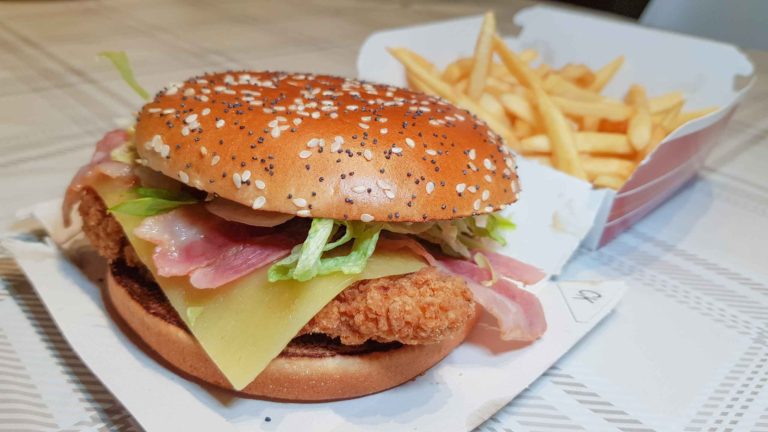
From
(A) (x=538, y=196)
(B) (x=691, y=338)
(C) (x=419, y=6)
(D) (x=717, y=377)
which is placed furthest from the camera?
(C) (x=419, y=6)

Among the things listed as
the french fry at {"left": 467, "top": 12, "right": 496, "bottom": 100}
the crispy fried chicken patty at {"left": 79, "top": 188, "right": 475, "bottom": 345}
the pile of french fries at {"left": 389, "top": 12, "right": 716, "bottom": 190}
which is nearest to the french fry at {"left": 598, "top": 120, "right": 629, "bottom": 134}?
the pile of french fries at {"left": 389, "top": 12, "right": 716, "bottom": 190}

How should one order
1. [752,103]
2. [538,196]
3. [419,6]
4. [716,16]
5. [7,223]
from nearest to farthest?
[7,223]
[538,196]
[752,103]
[716,16]
[419,6]

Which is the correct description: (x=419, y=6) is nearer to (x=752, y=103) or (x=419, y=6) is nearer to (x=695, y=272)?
(x=752, y=103)

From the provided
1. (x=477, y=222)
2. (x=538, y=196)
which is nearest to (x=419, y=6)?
(x=538, y=196)

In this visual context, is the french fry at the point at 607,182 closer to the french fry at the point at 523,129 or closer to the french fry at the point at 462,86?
the french fry at the point at 523,129

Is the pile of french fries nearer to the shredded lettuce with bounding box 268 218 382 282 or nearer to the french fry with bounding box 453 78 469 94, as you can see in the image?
the french fry with bounding box 453 78 469 94

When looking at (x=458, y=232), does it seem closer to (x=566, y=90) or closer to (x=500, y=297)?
(x=500, y=297)

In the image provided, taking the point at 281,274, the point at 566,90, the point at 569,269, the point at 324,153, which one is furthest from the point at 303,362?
the point at 566,90
